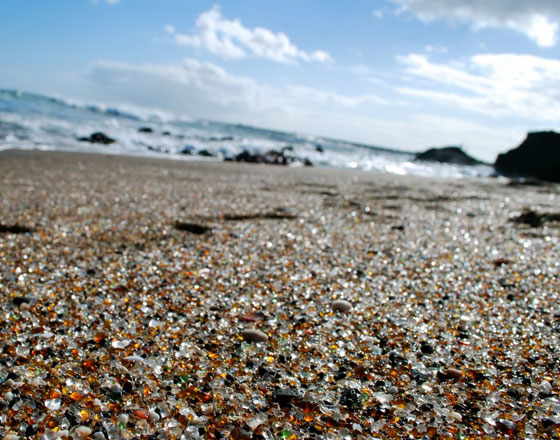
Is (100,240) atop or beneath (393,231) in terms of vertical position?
beneath

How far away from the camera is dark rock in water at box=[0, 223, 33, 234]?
3741mm

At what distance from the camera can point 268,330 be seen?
2.27 meters

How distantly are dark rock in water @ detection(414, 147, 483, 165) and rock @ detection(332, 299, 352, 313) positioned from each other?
3613 cm

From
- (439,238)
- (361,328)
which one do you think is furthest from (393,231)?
(361,328)

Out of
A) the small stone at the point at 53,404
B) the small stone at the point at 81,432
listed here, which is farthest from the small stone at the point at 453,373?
the small stone at the point at 53,404

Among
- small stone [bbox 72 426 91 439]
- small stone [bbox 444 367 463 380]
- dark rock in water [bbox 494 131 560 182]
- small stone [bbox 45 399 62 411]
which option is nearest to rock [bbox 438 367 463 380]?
small stone [bbox 444 367 463 380]

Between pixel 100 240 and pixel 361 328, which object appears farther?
pixel 100 240

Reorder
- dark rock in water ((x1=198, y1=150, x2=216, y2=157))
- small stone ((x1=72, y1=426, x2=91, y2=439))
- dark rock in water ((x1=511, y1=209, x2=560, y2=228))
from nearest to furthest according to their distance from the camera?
small stone ((x1=72, y1=426, x2=91, y2=439)) → dark rock in water ((x1=511, y1=209, x2=560, y2=228)) → dark rock in water ((x1=198, y1=150, x2=216, y2=157))

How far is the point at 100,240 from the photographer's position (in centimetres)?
371

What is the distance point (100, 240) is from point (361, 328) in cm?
260

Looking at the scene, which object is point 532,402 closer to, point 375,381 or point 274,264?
point 375,381

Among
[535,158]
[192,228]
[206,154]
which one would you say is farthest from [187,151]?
[535,158]

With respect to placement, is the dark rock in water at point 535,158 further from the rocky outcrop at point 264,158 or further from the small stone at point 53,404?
the small stone at point 53,404

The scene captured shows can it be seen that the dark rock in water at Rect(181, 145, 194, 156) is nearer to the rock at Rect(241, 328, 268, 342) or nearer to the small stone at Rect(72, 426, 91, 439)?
the rock at Rect(241, 328, 268, 342)
